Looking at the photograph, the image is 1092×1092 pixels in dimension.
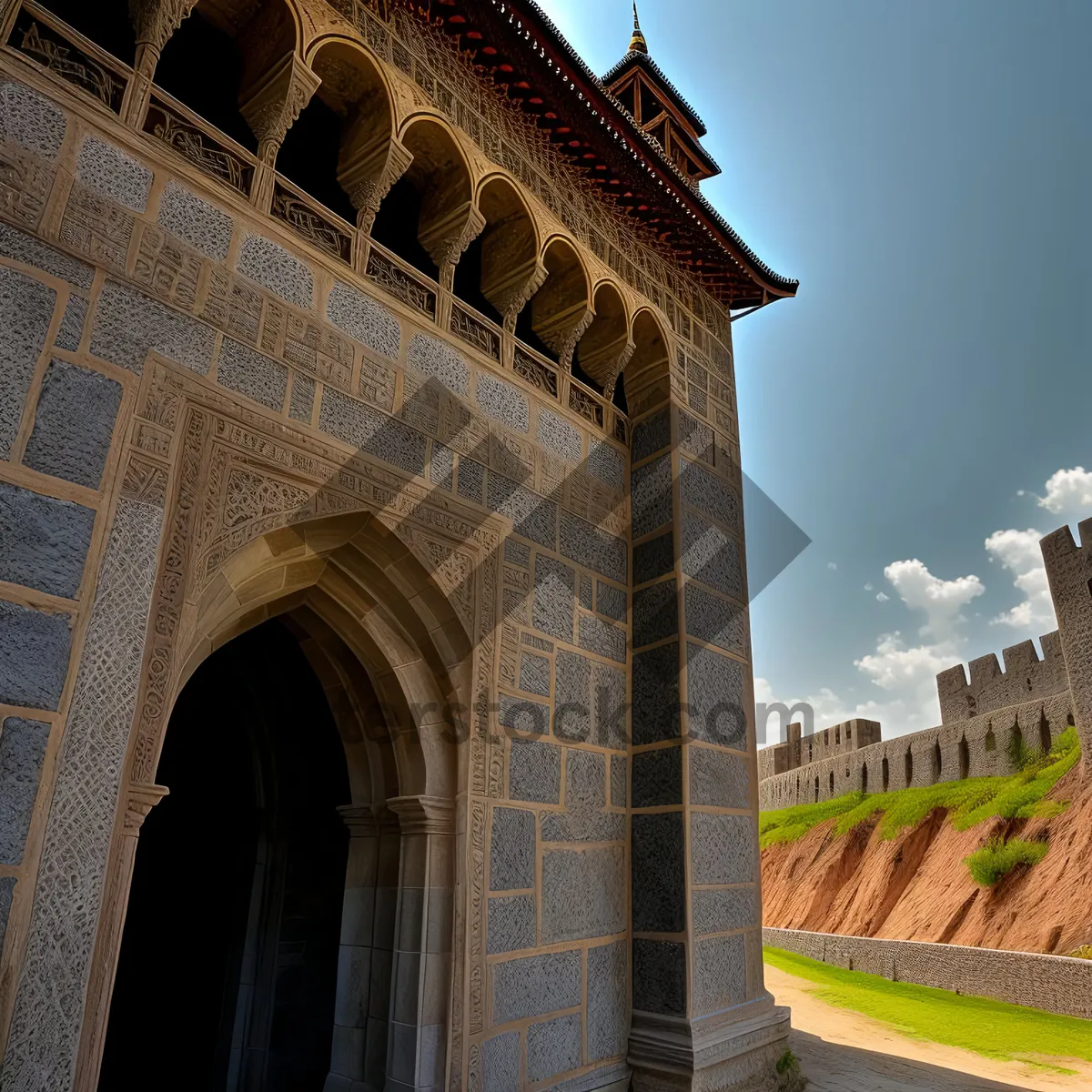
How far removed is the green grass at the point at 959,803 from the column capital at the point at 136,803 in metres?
17.1

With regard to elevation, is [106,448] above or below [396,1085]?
above

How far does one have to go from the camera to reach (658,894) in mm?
4234

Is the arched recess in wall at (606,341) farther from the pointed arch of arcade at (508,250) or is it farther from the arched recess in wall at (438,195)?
the arched recess in wall at (438,195)

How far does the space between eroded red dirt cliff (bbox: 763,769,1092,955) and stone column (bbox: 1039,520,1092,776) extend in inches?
49.9

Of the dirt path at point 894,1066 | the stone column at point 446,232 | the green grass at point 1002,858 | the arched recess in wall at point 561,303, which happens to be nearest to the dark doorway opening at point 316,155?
the stone column at point 446,232

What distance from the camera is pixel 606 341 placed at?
17.4ft

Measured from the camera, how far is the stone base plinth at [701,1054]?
12.8 feet

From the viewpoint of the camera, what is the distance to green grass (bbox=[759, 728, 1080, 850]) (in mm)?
16125

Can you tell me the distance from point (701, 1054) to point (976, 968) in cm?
962

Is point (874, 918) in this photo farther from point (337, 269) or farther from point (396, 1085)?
point (337, 269)

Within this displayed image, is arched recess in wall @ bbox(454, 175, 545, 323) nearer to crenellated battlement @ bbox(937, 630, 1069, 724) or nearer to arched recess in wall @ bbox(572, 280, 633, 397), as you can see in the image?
arched recess in wall @ bbox(572, 280, 633, 397)

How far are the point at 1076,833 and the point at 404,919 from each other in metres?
15.2

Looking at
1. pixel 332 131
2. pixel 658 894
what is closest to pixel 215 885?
pixel 658 894

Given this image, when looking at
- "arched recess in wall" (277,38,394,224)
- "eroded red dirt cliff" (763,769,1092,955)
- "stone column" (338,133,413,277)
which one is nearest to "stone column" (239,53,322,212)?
"arched recess in wall" (277,38,394,224)
